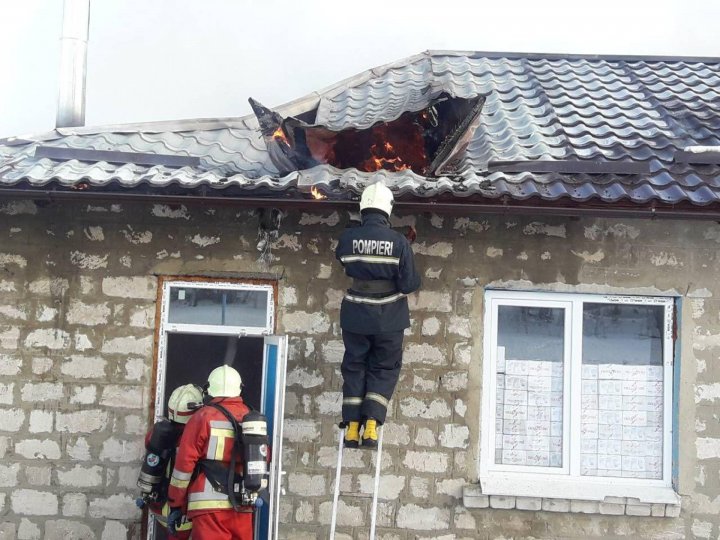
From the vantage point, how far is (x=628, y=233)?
6.22m

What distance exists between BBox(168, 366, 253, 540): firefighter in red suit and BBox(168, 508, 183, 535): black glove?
8 centimetres

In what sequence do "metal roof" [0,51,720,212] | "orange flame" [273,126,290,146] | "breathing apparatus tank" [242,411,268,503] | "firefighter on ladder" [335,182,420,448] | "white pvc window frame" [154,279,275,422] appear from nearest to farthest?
"breathing apparatus tank" [242,411,268,503], "firefighter on ladder" [335,182,420,448], "metal roof" [0,51,720,212], "white pvc window frame" [154,279,275,422], "orange flame" [273,126,290,146]

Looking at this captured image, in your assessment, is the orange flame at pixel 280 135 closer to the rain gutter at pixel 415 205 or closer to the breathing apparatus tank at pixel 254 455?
the rain gutter at pixel 415 205

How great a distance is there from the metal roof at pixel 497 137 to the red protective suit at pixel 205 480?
5.33ft

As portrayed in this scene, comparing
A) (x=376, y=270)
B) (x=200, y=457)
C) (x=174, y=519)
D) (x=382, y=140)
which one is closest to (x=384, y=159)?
(x=382, y=140)

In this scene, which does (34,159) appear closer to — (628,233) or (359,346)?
(359,346)

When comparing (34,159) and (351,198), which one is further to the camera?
(34,159)

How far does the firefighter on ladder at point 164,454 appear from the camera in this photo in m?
5.64

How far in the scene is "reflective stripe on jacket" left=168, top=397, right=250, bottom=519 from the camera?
209 inches

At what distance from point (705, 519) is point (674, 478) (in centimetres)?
36

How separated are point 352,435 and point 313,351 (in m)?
0.92

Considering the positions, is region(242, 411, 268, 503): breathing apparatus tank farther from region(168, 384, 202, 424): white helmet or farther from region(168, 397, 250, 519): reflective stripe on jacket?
region(168, 384, 202, 424): white helmet

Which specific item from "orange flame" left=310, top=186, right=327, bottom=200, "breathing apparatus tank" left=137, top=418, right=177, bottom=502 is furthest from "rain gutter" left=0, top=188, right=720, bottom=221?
"breathing apparatus tank" left=137, top=418, right=177, bottom=502

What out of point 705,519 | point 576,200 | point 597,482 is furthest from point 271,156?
point 705,519
